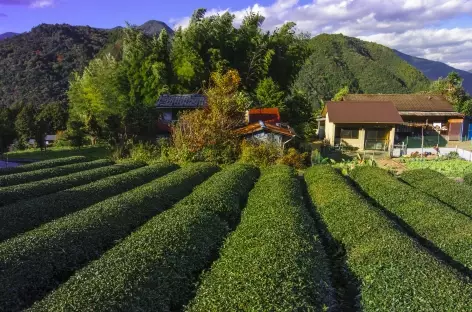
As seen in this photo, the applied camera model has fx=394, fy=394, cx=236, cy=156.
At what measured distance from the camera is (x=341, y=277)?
9.89 metres

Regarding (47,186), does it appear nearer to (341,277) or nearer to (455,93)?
(341,277)

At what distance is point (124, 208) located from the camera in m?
13.1

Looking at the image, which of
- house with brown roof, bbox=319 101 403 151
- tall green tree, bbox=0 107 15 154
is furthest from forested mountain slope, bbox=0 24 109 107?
house with brown roof, bbox=319 101 403 151

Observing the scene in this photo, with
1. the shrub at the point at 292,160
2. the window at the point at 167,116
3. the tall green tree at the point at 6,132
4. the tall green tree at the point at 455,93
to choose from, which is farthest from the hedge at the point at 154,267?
the tall green tree at the point at 455,93

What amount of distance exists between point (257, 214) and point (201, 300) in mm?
5902

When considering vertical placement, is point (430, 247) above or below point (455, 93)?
below

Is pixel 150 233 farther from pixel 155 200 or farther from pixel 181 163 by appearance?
pixel 181 163

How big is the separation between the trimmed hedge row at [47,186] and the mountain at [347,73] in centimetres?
6043

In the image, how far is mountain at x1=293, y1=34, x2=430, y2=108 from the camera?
80.9 metres

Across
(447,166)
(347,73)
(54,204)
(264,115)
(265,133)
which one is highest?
(347,73)

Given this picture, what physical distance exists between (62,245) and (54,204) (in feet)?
15.5

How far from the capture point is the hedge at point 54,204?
12.2 metres

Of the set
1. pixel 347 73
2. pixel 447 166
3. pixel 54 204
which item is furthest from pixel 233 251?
pixel 347 73

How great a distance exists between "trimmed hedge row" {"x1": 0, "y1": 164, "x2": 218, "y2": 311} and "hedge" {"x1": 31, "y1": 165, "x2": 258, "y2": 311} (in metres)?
0.80
